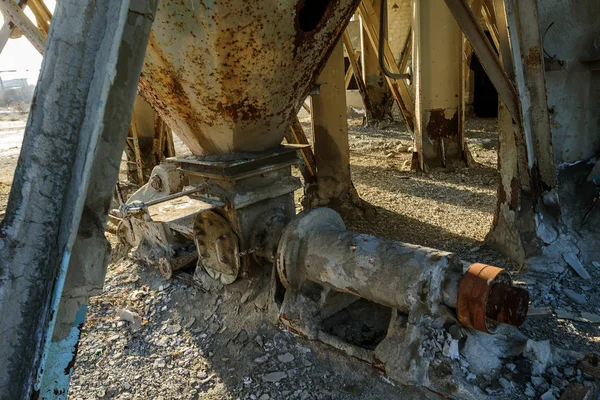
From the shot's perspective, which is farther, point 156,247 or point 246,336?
point 156,247

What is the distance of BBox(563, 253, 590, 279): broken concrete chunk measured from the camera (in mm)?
3093

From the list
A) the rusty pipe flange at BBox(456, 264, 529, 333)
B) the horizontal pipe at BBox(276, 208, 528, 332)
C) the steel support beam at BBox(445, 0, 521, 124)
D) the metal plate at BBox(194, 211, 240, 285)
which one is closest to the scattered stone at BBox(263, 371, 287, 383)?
the horizontal pipe at BBox(276, 208, 528, 332)

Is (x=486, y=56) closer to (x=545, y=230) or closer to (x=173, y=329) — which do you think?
(x=545, y=230)

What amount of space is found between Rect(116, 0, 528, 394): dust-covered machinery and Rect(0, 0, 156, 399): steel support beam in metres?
1.08

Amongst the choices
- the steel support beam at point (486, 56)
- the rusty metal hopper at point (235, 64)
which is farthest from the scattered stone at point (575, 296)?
the rusty metal hopper at point (235, 64)

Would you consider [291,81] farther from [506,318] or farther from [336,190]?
[336,190]

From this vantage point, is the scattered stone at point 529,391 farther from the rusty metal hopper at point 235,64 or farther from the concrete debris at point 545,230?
the rusty metal hopper at point 235,64

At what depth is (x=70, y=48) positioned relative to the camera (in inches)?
46.3

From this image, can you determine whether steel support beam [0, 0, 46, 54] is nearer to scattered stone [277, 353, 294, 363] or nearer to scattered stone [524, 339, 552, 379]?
scattered stone [277, 353, 294, 363]

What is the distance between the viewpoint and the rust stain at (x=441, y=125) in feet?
19.4

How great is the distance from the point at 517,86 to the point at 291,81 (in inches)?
55.7

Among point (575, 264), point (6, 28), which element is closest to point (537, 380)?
point (575, 264)

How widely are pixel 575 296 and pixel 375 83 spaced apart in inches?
312

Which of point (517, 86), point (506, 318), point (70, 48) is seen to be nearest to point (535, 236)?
point (517, 86)
